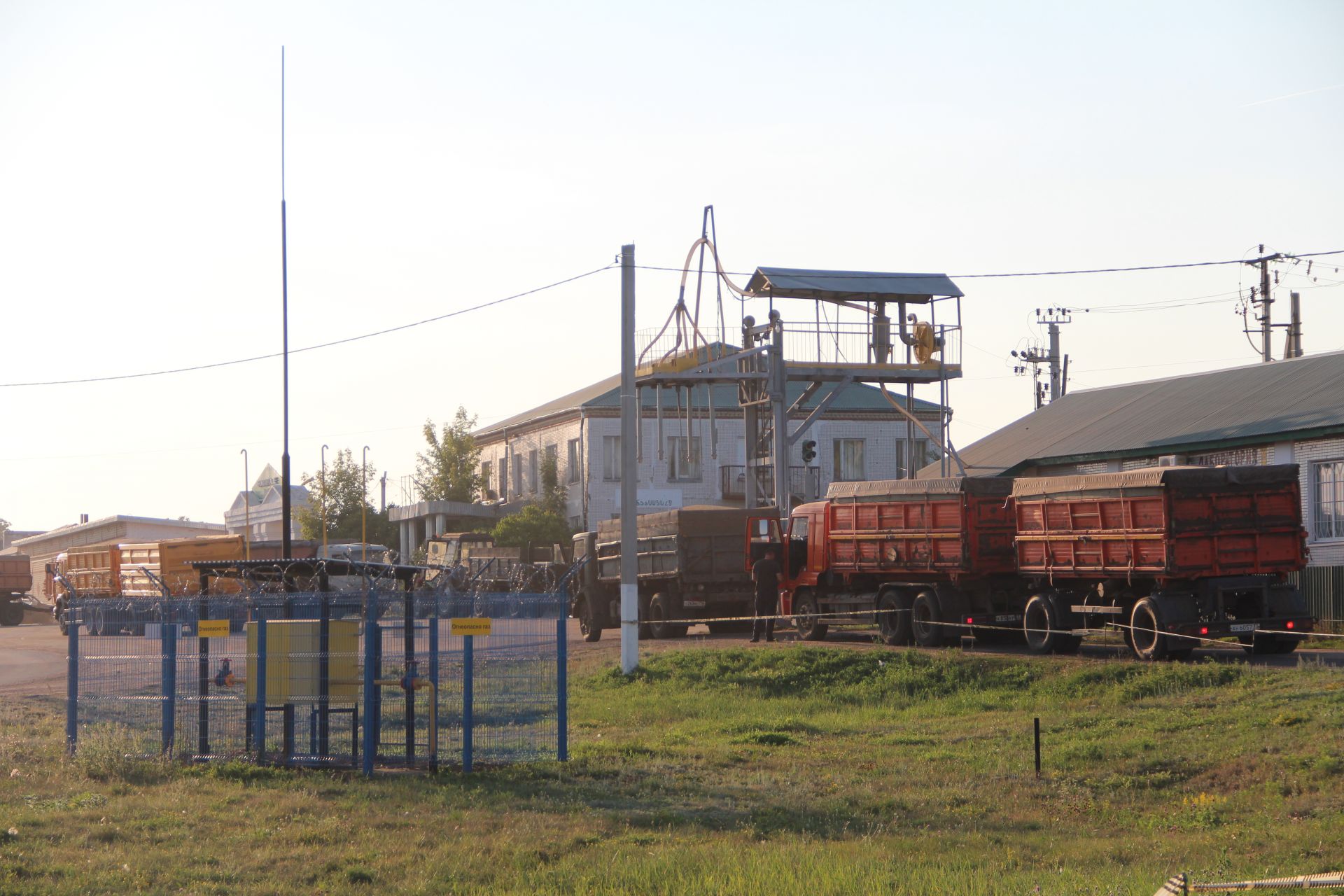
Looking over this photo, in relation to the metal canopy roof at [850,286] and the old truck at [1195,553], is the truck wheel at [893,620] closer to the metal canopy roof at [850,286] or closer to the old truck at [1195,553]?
the old truck at [1195,553]

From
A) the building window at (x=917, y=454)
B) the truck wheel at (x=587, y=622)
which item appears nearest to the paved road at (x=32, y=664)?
the truck wheel at (x=587, y=622)

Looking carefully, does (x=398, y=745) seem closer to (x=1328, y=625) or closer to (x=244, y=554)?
(x=1328, y=625)

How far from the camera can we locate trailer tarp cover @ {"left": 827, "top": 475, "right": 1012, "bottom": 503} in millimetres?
24125

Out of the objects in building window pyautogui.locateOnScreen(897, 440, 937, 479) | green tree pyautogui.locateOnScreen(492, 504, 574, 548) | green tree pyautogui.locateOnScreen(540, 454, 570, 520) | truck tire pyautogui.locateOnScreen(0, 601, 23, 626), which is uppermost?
building window pyautogui.locateOnScreen(897, 440, 937, 479)

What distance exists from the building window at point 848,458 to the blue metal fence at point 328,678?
1733 inches

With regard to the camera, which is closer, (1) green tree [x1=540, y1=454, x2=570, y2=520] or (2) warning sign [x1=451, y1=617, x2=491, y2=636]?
(2) warning sign [x1=451, y1=617, x2=491, y2=636]

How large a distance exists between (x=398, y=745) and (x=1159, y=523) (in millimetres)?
11233

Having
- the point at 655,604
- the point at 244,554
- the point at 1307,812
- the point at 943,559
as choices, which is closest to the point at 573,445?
the point at 244,554

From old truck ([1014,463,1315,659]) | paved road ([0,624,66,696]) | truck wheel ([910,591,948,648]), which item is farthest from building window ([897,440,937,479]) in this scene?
old truck ([1014,463,1315,659])

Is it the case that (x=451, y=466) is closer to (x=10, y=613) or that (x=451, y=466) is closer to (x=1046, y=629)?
(x=10, y=613)

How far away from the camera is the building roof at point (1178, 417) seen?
2947cm

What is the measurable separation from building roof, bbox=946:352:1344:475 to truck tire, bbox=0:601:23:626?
38.6 meters

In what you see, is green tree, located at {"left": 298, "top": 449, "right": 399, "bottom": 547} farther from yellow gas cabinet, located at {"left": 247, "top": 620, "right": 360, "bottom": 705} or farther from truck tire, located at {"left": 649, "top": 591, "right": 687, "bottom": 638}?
yellow gas cabinet, located at {"left": 247, "top": 620, "right": 360, "bottom": 705}

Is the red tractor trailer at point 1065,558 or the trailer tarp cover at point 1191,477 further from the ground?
the trailer tarp cover at point 1191,477
